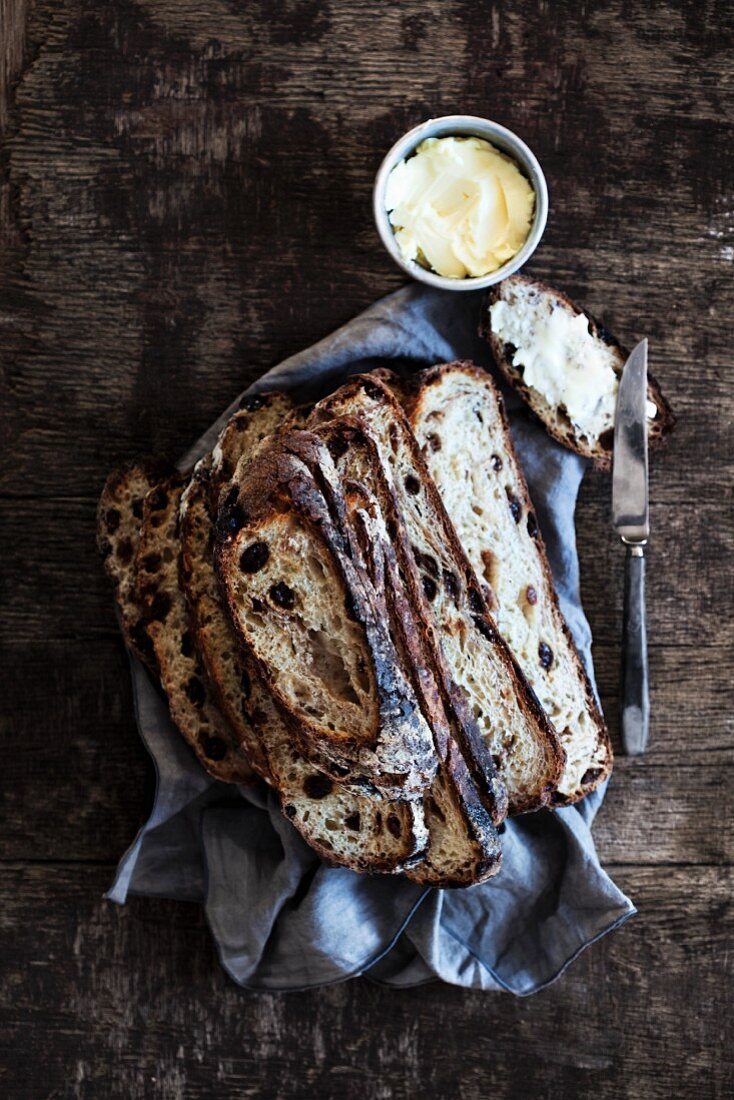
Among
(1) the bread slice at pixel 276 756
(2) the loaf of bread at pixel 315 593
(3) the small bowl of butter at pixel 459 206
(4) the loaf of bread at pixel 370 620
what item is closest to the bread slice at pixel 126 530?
(4) the loaf of bread at pixel 370 620

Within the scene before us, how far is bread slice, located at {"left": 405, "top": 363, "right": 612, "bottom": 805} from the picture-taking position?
1883 millimetres

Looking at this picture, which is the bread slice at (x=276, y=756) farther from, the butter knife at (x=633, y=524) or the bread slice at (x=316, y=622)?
the butter knife at (x=633, y=524)

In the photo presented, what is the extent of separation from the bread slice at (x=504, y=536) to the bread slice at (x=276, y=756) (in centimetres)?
38

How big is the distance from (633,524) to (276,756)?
34.2 inches

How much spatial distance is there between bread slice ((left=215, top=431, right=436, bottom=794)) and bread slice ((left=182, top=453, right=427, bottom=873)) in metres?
0.14

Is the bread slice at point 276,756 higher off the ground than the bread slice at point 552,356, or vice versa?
the bread slice at point 552,356

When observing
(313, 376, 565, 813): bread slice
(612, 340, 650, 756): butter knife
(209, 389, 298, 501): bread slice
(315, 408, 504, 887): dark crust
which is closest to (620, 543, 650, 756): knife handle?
(612, 340, 650, 756): butter knife

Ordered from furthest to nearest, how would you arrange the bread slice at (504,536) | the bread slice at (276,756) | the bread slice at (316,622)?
the bread slice at (504,536), the bread slice at (276,756), the bread slice at (316,622)

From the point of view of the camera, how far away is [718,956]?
2102 millimetres

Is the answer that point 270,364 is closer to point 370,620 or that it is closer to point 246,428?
point 246,428

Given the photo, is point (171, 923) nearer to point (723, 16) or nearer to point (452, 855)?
point (452, 855)

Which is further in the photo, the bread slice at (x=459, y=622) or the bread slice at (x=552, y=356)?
the bread slice at (x=552, y=356)

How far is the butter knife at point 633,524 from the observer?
192 centimetres

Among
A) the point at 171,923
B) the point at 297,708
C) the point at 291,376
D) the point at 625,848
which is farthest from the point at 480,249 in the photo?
the point at 171,923
